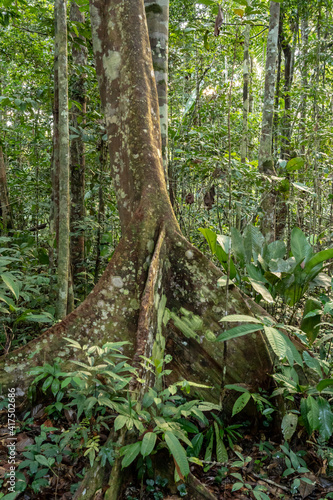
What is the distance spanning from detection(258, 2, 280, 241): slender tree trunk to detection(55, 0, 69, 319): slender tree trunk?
10.2 feet

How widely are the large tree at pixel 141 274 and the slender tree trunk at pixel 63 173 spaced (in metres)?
0.32

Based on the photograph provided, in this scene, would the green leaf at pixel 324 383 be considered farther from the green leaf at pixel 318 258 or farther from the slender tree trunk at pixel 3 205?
the slender tree trunk at pixel 3 205

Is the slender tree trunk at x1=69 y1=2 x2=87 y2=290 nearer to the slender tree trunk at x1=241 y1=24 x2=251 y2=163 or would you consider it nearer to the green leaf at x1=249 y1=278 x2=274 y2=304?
the slender tree trunk at x1=241 y1=24 x2=251 y2=163

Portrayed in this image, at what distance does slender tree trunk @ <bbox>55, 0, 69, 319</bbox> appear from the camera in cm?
296

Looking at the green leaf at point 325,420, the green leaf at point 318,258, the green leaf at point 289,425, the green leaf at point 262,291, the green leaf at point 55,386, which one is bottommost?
the green leaf at point 289,425

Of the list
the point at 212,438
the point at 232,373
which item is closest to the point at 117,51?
the point at 232,373

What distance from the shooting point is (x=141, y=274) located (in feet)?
7.81

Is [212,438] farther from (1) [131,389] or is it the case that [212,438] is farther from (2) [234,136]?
(2) [234,136]

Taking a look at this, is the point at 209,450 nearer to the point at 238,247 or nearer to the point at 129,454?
the point at 129,454

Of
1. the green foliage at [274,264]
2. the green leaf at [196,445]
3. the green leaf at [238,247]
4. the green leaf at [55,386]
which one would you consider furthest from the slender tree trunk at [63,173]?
the green leaf at [196,445]

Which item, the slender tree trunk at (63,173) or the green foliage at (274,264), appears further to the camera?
the slender tree trunk at (63,173)

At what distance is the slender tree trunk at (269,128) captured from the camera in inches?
203

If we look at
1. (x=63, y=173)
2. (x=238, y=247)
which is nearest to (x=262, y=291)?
(x=238, y=247)

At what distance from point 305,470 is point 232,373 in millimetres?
676
